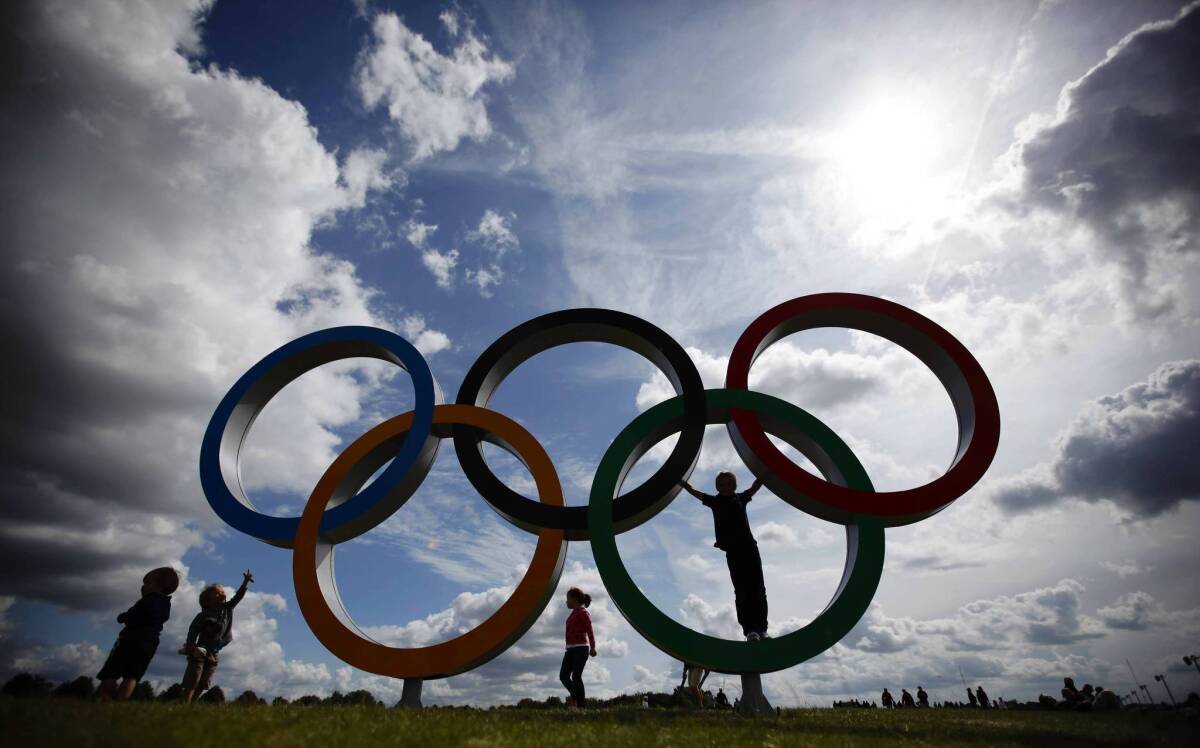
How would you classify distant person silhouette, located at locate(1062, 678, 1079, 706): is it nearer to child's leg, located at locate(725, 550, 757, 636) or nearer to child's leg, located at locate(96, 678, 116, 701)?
child's leg, located at locate(725, 550, 757, 636)

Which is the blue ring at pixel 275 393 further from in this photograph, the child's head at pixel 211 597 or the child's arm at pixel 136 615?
the child's arm at pixel 136 615

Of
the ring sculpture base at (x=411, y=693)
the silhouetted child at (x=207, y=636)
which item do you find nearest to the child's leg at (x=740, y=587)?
the ring sculpture base at (x=411, y=693)

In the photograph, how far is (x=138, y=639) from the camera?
7066 mm

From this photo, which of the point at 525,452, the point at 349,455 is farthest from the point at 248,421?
the point at 525,452

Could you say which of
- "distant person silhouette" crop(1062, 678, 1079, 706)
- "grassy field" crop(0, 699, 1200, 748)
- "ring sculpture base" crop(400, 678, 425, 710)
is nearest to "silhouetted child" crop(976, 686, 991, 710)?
"distant person silhouette" crop(1062, 678, 1079, 706)

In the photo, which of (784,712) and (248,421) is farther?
(248,421)

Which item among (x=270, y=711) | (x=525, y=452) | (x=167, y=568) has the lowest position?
(x=270, y=711)

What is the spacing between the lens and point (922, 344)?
10.5m

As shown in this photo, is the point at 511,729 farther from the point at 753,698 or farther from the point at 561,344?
the point at 561,344

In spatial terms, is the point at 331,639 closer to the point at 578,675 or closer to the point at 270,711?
the point at 270,711

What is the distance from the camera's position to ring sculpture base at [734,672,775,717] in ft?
25.0

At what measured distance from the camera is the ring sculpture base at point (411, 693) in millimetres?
8141

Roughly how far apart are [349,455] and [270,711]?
471 cm

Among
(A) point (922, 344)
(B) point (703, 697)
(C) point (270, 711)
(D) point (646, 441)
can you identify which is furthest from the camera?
(A) point (922, 344)
